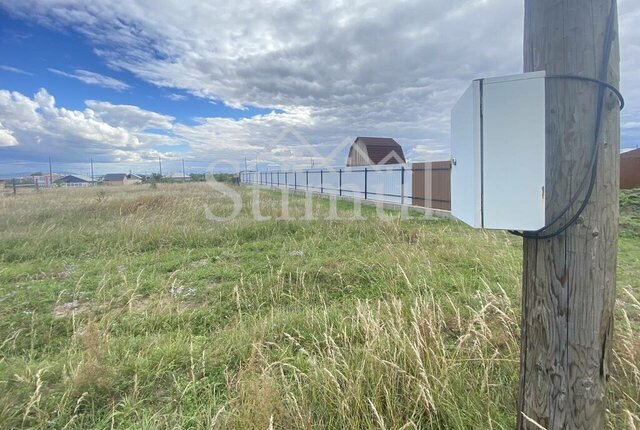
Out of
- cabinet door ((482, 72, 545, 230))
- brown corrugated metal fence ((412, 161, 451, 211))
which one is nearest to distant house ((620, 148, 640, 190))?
brown corrugated metal fence ((412, 161, 451, 211))

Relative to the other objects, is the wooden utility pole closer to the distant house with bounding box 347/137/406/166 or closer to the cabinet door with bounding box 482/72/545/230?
the cabinet door with bounding box 482/72/545/230

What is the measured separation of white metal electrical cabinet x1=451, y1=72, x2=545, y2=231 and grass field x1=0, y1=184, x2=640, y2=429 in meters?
0.81

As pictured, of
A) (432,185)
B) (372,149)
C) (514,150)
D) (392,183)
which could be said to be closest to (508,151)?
(514,150)

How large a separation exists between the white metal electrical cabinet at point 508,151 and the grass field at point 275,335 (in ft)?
2.66

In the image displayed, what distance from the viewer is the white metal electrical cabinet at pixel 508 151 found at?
0.91 meters

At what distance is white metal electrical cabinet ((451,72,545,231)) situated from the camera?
91cm

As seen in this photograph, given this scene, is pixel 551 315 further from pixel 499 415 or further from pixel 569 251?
pixel 499 415

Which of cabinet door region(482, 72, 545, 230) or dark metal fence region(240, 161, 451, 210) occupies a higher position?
dark metal fence region(240, 161, 451, 210)

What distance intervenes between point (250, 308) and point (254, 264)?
1.33 metres

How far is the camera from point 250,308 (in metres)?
2.78

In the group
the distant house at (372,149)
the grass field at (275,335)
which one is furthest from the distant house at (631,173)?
the distant house at (372,149)

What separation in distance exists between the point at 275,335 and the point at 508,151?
1.82m

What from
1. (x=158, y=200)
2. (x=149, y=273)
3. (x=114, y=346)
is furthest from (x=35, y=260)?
(x=158, y=200)

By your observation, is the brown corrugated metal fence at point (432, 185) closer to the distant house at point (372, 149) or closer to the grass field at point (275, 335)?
the grass field at point (275, 335)
